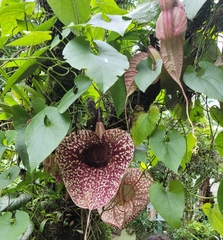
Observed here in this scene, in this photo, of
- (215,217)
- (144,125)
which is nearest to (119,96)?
(144,125)

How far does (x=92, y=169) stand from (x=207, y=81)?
0.73ft

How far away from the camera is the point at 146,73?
44cm

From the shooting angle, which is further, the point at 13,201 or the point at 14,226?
the point at 13,201

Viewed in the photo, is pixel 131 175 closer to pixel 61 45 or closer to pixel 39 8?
pixel 61 45

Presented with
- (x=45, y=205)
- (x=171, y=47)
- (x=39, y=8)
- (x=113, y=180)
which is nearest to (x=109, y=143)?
(x=113, y=180)

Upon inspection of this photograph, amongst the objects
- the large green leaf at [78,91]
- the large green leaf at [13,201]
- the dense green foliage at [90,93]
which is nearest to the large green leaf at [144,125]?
the dense green foliage at [90,93]

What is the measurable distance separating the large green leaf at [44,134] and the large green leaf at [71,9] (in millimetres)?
150

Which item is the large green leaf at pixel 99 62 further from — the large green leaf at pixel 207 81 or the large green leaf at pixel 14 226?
the large green leaf at pixel 14 226

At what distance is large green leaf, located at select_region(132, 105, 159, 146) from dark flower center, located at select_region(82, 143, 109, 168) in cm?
6

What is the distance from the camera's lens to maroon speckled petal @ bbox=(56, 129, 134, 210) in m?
0.43

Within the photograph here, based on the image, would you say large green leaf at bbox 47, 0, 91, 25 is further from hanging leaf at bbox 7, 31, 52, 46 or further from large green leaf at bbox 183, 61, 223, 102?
large green leaf at bbox 183, 61, 223, 102

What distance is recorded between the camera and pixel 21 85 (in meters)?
0.56

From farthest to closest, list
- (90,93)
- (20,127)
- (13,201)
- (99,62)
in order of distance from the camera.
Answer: (90,93) < (13,201) < (20,127) < (99,62)

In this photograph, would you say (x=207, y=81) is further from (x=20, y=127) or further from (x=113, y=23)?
(x=20, y=127)
